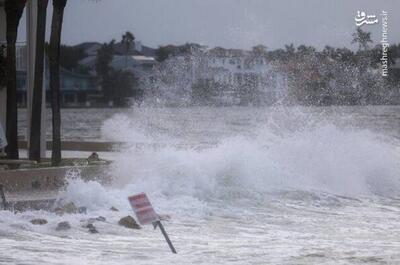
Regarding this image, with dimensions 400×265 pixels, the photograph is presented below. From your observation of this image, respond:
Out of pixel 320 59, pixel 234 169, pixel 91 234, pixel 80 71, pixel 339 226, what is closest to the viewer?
pixel 91 234

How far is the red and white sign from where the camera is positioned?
10.6 metres

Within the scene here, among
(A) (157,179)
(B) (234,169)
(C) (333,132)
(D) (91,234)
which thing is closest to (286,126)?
(C) (333,132)

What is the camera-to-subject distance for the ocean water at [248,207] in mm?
11617

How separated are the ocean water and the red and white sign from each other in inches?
21.5

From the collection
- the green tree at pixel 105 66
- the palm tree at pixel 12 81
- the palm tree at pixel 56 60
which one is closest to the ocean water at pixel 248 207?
the palm tree at pixel 56 60

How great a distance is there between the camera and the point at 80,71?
103 meters

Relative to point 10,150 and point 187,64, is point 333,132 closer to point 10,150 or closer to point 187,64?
point 10,150

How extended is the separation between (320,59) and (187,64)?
11.6m

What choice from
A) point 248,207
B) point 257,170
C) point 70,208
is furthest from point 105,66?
point 70,208

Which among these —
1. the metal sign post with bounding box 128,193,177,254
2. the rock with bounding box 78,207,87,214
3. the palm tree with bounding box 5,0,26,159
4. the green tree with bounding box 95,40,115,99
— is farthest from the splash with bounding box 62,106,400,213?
the green tree with bounding box 95,40,115,99

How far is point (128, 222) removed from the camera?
45.8 feet

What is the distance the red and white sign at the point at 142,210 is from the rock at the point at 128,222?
3112mm

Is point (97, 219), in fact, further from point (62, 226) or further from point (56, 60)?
point (56, 60)

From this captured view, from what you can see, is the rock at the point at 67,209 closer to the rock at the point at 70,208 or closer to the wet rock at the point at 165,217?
the rock at the point at 70,208
